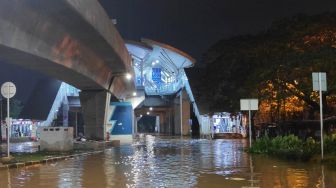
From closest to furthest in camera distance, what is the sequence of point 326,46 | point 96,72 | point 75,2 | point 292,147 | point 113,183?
point 113,183
point 75,2
point 292,147
point 326,46
point 96,72

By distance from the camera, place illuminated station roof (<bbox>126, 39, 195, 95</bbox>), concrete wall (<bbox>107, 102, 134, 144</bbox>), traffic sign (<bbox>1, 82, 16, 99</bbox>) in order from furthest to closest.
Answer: illuminated station roof (<bbox>126, 39, 195, 95</bbox>), concrete wall (<bbox>107, 102, 134, 144</bbox>), traffic sign (<bbox>1, 82, 16, 99</bbox>)

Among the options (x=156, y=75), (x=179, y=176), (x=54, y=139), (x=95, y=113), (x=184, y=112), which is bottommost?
(x=179, y=176)

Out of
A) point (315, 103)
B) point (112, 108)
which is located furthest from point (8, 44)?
point (112, 108)

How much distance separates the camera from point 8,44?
62.7 ft

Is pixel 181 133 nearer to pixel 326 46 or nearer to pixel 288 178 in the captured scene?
pixel 326 46

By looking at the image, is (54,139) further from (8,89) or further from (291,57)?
(291,57)

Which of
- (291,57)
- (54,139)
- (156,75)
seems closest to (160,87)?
(156,75)

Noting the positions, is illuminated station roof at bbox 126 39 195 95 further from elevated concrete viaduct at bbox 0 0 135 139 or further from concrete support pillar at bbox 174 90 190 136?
elevated concrete viaduct at bbox 0 0 135 139

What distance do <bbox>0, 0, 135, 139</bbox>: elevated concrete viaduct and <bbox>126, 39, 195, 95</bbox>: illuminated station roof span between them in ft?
175

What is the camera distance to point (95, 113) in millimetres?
44656

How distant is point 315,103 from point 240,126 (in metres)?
41.1

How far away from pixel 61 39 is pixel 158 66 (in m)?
87.0

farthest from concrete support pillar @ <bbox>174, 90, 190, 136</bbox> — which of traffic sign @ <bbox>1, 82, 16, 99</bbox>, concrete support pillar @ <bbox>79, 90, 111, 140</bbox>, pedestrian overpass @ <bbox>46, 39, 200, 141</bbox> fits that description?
traffic sign @ <bbox>1, 82, 16, 99</bbox>

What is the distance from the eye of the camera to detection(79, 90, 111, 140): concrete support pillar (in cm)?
4419
